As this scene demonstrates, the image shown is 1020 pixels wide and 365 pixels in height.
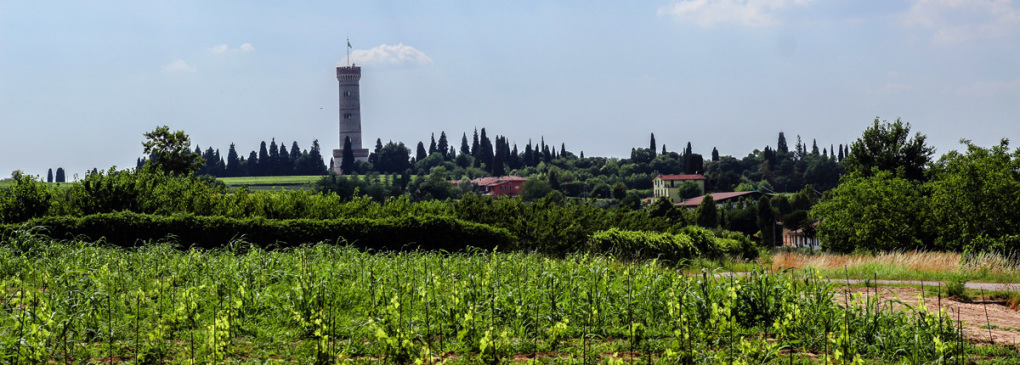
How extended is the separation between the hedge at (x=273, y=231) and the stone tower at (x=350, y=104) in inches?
6596

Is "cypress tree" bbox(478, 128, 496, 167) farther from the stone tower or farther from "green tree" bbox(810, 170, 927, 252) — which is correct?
"green tree" bbox(810, 170, 927, 252)

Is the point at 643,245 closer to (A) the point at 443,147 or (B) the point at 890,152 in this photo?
(B) the point at 890,152

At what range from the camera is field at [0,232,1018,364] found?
529cm

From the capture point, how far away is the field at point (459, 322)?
529 cm

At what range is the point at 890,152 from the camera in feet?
133

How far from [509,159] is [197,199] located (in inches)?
5234

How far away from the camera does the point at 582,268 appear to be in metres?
8.88

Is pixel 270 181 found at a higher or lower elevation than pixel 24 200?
higher

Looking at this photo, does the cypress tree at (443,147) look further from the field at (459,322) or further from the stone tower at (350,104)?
the field at (459,322)

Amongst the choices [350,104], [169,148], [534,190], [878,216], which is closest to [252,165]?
[350,104]

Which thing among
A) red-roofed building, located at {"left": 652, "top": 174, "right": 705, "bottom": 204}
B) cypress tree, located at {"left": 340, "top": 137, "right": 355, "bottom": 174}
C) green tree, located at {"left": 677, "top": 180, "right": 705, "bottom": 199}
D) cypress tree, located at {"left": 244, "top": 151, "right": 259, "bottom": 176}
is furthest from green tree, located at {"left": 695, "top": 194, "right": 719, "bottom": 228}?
cypress tree, located at {"left": 244, "top": 151, "right": 259, "bottom": 176}

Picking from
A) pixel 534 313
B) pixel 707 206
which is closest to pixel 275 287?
pixel 534 313

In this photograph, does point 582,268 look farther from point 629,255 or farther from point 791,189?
point 791,189

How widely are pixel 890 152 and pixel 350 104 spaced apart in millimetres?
156434
